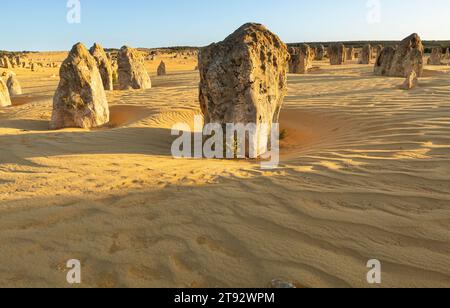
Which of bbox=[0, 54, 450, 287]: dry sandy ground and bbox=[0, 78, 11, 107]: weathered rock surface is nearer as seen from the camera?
bbox=[0, 54, 450, 287]: dry sandy ground

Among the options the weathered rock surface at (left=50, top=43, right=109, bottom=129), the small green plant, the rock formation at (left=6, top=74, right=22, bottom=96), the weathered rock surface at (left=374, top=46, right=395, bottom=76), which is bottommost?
the small green plant

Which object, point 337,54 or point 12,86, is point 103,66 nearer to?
point 12,86

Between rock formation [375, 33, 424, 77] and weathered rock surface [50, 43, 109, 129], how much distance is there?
12.3m

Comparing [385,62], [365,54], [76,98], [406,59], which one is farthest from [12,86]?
[365,54]

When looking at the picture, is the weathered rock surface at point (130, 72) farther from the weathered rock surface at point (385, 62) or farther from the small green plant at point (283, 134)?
the weathered rock surface at point (385, 62)

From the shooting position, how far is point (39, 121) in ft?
23.5

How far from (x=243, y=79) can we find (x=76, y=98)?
12.3 ft

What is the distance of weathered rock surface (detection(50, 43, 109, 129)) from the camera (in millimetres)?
6508

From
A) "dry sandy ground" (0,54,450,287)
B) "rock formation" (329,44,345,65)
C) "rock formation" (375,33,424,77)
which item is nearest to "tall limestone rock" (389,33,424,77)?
"rock formation" (375,33,424,77)

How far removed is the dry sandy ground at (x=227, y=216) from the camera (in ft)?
6.12

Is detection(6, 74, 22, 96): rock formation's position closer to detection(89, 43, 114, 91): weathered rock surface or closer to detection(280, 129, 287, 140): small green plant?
detection(89, 43, 114, 91): weathered rock surface

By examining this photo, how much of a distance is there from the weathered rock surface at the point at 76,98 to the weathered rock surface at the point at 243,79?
2.96 m

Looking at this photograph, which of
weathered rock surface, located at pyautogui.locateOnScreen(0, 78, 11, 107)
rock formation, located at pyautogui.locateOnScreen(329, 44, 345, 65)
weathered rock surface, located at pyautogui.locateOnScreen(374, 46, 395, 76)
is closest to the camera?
weathered rock surface, located at pyautogui.locateOnScreen(0, 78, 11, 107)
